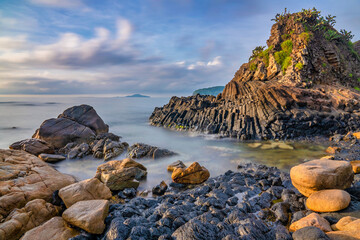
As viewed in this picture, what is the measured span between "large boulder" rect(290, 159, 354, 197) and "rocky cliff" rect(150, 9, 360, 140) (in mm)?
13438

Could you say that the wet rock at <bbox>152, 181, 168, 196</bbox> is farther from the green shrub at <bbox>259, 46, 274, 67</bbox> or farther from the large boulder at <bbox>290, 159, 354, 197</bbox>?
the green shrub at <bbox>259, 46, 274, 67</bbox>

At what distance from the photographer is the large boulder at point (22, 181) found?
641cm

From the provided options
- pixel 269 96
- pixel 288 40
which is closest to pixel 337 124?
pixel 269 96

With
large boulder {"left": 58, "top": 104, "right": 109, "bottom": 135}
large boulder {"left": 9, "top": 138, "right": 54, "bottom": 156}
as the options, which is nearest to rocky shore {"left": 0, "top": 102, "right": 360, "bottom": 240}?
large boulder {"left": 9, "top": 138, "right": 54, "bottom": 156}

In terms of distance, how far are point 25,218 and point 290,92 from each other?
25.1 m

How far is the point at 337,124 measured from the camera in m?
19.5

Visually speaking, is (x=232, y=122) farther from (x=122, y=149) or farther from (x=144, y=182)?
(x=144, y=182)

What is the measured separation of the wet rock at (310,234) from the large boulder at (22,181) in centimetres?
821

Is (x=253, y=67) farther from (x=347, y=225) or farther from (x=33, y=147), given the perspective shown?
(x=33, y=147)

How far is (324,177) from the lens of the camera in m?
5.84

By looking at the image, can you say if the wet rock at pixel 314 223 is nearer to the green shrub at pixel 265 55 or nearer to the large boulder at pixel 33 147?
the large boulder at pixel 33 147

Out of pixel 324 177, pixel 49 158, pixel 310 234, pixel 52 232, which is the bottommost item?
pixel 49 158

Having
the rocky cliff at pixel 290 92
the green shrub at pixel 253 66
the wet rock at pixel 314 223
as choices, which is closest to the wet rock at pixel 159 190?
the wet rock at pixel 314 223

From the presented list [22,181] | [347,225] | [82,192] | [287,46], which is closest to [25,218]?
[82,192]
